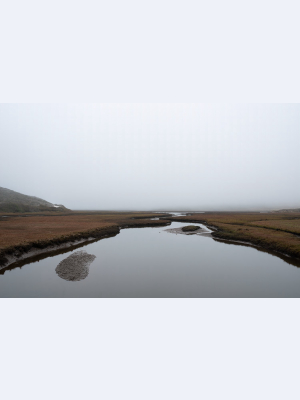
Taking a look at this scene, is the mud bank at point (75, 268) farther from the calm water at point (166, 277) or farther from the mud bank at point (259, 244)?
the mud bank at point (259, 244)

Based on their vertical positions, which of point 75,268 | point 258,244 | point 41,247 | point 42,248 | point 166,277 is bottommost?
point 166,277

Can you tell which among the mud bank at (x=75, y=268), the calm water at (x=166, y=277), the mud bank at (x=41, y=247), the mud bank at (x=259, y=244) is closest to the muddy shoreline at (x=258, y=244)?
the mud bank at (x=259, y=244)

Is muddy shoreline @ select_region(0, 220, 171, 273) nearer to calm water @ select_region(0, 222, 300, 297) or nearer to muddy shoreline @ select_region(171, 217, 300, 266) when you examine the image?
calm water @ select_region(0, 222, 300, 297)

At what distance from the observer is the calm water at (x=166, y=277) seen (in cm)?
1552

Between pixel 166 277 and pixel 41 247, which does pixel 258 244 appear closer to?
pixel 166 277

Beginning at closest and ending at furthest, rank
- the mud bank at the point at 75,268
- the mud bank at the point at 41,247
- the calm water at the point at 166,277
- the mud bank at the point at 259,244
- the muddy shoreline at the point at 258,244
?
1. the calm water at the point at 166,277
2. the mud bank at the point at 75,268
3. the mud bank at the point at 41,247
4. the muddy shoreline at the point at 258,244
5. the mud bank at the point at 259,244

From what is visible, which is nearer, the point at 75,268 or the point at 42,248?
the point at 75,268

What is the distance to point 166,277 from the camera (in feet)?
60.8

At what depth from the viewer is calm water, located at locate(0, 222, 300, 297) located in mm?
15516

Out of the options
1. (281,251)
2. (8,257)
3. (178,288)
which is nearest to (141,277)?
(178,288)

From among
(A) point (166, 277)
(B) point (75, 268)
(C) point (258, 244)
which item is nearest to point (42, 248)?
(B) point (75, 268)

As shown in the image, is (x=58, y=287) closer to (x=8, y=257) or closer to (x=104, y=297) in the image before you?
(x=104, y=297)

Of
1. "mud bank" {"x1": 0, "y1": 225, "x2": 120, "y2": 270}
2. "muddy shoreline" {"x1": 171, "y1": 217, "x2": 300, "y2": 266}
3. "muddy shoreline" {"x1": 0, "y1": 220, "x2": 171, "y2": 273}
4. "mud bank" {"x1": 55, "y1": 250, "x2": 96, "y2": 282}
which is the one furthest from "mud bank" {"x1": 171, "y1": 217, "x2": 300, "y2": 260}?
"mud bank" {"x1": 0, "y1": 225, "x2": 120, "y2": 270}

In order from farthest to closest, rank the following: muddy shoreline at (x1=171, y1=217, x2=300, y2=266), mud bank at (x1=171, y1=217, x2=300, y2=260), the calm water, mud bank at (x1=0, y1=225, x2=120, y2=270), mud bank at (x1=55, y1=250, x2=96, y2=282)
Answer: mud bank at (x1=171, y1=217, x2=300, y2=260) < muddy shoreline at (x1=171, y1=217, x2=300, y2=266) < mud bank at (x1=0, y1=225, x2=120, y2=270) < mud bank at (x1=55, y1=250, x2=96, y2=282) < the calm water
